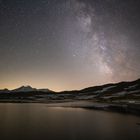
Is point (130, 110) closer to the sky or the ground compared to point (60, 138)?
closer to the sky

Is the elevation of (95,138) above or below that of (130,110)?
below

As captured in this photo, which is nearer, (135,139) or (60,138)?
(135,139)

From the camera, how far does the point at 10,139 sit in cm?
2209

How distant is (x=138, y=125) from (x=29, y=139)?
19.1 m

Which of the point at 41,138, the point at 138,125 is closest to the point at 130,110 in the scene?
the point at 138,125

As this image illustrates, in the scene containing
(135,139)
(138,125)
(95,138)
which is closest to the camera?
(135,139)

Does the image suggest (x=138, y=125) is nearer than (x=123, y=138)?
No

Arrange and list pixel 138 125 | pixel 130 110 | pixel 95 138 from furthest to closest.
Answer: pixel 130 110 → pixel 138 125 → pixel 95 138

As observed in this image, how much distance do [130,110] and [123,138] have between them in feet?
113

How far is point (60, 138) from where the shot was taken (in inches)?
912

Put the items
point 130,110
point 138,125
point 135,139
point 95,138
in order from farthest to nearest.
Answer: point 130,110
point 138,125
point 95,138
point 135,139

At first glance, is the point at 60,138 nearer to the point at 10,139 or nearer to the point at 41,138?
the point at 41,138

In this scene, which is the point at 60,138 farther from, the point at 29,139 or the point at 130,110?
the point at 130,110

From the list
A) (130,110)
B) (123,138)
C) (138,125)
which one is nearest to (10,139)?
(123,138)
